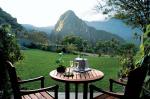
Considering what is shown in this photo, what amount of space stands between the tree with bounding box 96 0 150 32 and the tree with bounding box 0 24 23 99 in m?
A: 6.02

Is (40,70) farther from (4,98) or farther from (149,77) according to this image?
(149,77)

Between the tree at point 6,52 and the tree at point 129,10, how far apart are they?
19.8 ft

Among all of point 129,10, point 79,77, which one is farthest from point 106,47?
point 79,77

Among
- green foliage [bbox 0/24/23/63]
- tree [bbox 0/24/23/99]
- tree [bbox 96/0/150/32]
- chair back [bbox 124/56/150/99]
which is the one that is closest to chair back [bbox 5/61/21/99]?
tree [bbox 0/24/23/99]

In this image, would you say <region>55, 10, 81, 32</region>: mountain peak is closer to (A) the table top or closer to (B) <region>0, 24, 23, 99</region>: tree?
(B) <region>0, 24, 23, 99</region>: tree

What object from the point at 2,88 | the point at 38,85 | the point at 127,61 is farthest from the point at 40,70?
the point at 2,88

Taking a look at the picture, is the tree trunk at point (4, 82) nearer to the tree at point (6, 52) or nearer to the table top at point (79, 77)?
the tree at point (6, 52)

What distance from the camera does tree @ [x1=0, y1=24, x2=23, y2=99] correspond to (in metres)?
2.33

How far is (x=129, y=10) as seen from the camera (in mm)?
11164

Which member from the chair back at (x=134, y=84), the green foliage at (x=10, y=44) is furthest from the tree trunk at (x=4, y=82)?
the green foliage at (x=10, y=44)

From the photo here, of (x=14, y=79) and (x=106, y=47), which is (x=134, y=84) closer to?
(x=14, y=79)

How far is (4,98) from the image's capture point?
234 cm

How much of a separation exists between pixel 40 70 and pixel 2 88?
7.54 m

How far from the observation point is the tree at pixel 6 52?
233 centimetres
